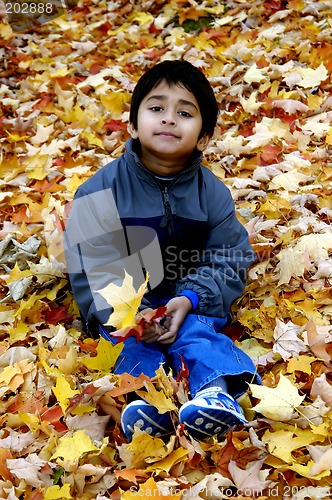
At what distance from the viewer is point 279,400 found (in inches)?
74.2

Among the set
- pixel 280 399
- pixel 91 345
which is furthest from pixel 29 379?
pixel 280 399

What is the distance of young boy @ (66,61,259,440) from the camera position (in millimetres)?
2234

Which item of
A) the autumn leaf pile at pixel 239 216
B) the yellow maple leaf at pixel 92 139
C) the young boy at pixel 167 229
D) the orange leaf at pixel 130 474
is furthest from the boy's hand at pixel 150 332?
the yellow maple leaf at pixel 92 139

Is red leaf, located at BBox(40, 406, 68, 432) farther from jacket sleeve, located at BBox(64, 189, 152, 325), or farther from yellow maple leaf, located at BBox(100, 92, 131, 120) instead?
yellow maple leaf, located at BBox(100, 92, 131, 120)

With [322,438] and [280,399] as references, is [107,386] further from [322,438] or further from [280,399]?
[322,438]

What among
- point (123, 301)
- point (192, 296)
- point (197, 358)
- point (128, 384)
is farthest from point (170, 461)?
point (192, 296)

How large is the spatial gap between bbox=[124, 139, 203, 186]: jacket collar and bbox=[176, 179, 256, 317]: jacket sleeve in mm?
122

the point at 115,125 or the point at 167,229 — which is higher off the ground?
the point at 167,229

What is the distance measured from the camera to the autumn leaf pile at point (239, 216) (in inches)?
71.1

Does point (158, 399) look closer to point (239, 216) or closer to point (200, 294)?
point (200, 294)

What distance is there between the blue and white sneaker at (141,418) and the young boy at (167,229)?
26cm

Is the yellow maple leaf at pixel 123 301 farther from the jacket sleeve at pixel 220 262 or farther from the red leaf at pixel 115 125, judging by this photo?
the red leaf at pixel 115 125

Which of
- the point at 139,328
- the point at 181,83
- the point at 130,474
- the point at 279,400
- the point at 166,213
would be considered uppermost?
the point at 181,83

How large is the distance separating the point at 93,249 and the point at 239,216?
3.04 feet
